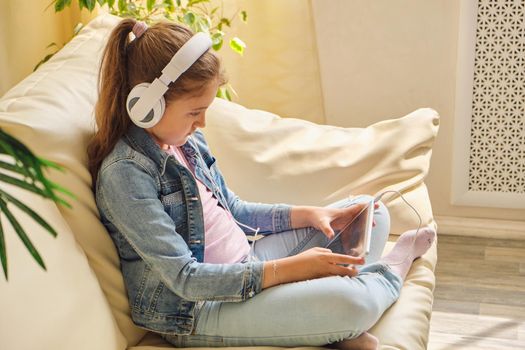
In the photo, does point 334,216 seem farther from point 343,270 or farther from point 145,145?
point 145,145

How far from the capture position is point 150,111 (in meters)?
1.38

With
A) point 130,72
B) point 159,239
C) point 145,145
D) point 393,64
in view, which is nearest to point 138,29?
point 130,72

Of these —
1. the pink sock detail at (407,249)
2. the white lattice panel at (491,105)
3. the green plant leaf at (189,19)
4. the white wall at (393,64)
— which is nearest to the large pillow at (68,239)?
the pink sock detail at (407,249)

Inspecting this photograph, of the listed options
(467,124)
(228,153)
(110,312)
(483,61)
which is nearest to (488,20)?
(483,61)

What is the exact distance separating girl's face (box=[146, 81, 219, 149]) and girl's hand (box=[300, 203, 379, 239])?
313 mm

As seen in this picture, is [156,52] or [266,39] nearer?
[156,52]

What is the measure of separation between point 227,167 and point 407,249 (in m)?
0.43

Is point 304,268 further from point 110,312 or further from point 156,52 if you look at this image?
point 156,52

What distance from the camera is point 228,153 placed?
72.2 inches

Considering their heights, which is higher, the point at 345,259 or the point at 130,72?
the point at 130,72

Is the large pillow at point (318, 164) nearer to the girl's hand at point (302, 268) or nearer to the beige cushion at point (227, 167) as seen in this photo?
the beige cushion at point (227, 167)

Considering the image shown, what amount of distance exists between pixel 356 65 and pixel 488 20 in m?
0.39

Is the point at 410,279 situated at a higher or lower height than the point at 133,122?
lower

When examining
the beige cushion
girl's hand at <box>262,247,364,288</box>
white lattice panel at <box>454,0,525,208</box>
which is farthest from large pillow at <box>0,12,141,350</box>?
white lattice panel at <box>454,0,525,208</box>
